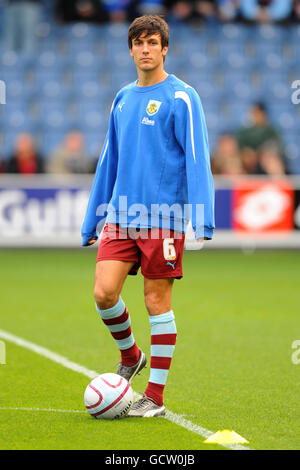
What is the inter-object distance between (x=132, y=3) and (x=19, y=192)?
21.9 ft

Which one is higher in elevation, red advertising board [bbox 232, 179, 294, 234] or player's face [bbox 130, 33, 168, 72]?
player's face [bbox 130, 33, 168, 72]

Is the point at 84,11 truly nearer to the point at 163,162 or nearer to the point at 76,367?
the point at 76,367

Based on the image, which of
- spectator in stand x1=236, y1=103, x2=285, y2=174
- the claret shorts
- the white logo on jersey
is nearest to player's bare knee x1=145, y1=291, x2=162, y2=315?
the claret shorts

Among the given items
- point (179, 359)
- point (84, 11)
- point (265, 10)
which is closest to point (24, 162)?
point (84, 11)

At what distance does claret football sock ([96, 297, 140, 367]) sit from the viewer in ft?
17.7

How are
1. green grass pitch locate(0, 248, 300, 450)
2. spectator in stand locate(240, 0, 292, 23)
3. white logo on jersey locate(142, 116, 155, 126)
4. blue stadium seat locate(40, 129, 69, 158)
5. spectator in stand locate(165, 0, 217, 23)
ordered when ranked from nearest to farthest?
1. green grass pitch locate(0, 248, 300, 450)
2. white logo on jersey locate(142, 116, 155, 126)
3. blue stadium seat locate(40, 129, 69, 158)
4. spectator in stand locate(240, 0, 292, 23)
5. spectator in stand locate(165, 0, 217, 23)

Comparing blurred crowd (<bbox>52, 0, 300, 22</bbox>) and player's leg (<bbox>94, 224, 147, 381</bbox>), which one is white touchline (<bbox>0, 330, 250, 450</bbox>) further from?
blurred crowd (<bbox>52, 0, 300, 22</bbox>)

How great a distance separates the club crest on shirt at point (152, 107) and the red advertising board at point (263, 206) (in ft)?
34.4

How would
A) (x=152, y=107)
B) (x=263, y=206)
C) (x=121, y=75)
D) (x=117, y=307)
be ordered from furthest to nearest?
1. (x=121, y=75)
2. (x=263, y=206)
3. (x=117, y=307)
4. (x=152, y=107)

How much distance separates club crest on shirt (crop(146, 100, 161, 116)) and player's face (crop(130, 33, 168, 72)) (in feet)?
0.62

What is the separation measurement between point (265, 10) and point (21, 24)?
17.9 ft

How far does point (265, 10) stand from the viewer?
810 inches

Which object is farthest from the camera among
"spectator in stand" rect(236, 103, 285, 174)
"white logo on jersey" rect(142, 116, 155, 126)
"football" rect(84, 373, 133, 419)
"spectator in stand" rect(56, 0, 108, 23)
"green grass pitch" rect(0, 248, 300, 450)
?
"spectator in stand" rect(56, 0, 108, 23)
